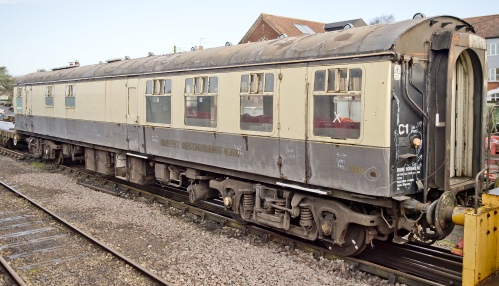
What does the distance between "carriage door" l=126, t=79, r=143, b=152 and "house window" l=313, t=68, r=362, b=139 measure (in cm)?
612

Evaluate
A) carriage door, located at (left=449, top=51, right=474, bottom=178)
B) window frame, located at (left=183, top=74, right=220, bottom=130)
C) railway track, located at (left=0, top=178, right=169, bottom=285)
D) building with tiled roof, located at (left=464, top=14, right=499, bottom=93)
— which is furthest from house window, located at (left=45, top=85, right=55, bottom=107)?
building with tiled roof, located at (left=464, top=14, right=499, bottom=93)

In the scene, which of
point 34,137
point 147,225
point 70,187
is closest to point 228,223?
point 147,225

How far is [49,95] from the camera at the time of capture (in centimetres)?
1739

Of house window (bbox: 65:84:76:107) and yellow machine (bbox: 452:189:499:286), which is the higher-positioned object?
house window (bbox: 65:84:76:107)

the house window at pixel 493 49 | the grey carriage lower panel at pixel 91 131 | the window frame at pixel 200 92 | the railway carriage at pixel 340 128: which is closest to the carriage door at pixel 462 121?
the railway carriage at pixel 340 128

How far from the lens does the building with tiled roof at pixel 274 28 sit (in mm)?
35000

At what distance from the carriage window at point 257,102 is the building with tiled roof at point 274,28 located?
2659 cm

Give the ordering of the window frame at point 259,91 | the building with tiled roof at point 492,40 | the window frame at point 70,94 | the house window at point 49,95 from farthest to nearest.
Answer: the building with tiled roof at point 492,40, the house window at point 49,95, the window frame at point 70,94, the window frame at point 259,91

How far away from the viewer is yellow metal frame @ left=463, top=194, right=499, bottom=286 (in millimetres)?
5152

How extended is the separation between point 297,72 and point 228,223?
3597mm

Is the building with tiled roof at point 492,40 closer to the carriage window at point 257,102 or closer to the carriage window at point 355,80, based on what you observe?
the carriage window at point 257,102

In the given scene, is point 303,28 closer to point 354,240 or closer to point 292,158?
point 292,158

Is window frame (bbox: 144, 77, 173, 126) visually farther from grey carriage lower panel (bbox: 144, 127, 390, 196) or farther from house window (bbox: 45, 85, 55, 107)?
house window (bbox: 45, 85, 55, 107)

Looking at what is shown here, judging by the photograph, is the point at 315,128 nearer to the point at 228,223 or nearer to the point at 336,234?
the point at 336,234
